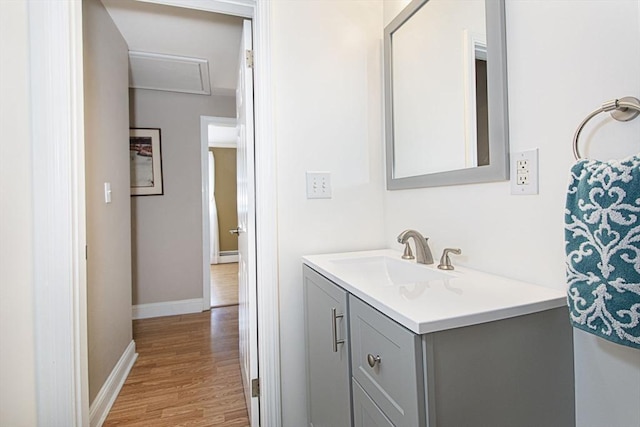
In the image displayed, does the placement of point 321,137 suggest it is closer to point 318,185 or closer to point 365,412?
point 318,185

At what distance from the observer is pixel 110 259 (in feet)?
6.36

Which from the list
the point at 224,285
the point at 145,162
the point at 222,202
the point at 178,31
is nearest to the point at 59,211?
the point at 178,31

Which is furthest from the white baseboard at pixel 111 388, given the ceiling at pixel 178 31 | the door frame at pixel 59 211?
the ceiling at pixel 178 31

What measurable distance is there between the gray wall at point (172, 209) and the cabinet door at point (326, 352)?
2.41 metres

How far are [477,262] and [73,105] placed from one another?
168 cm

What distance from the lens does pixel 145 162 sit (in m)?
3.24

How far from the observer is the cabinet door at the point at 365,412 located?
30.6 inches

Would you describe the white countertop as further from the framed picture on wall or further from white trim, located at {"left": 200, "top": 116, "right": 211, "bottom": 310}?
the framed picture on wall

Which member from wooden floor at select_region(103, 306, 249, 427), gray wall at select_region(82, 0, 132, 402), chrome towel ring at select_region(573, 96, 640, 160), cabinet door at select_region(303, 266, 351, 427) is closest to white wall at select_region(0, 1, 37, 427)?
gray wall at select_region(82, 0, 132, 402)

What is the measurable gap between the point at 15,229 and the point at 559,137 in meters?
1.79

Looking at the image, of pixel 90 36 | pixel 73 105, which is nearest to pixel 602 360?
pixel 73 105

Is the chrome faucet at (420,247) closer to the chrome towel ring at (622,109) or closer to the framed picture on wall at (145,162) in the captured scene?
the chrome towel ring at (622,109)

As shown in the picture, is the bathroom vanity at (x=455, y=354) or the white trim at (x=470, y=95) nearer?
the bathroom vanity at (x=455, y=354)

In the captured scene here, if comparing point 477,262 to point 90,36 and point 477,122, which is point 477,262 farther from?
point 90,36
